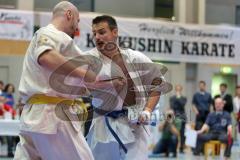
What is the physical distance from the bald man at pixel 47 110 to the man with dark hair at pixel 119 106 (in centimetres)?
103

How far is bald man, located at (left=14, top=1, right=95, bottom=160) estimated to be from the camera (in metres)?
5.08

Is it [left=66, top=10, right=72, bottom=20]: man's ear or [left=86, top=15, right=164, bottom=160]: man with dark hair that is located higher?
[left=66, top=10, right=72, bottom=20]: man's ear

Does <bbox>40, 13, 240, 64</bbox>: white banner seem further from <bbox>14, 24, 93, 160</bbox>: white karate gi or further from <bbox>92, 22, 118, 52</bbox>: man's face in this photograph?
<bbox>14, 24, 93, 160</bbox>: white karate gi

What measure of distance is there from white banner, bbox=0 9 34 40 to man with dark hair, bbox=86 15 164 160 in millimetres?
10277

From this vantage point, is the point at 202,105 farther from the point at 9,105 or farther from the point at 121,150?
the point at 121,150

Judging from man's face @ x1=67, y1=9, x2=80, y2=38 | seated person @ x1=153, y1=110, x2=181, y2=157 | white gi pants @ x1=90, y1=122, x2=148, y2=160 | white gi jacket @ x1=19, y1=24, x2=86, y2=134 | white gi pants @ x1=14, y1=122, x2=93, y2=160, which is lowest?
seated person @ x1=153, y1=110, x2=181, y2=157

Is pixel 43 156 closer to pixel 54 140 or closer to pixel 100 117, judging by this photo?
pixel 54 140

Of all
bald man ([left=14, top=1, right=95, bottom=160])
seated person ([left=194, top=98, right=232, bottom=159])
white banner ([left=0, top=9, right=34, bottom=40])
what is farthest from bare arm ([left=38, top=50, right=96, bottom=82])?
white banner ([left=0, top=9, right=34, bottom=40])

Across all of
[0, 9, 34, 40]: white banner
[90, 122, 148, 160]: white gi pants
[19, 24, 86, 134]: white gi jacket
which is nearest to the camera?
[19, 24, 86, 134]: white gi jacket

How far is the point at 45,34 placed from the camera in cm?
513

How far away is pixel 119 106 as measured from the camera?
20.7 feet

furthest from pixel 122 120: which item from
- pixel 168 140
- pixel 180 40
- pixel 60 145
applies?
pixel 180 40

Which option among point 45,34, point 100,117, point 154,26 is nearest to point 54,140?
point 45,34

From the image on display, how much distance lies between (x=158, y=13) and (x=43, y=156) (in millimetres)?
22633
